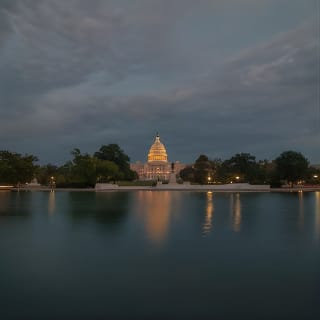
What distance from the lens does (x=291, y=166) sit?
68.8 metres

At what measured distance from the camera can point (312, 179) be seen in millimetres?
87438

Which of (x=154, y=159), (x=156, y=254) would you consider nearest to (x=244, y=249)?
(x=156, y=254)

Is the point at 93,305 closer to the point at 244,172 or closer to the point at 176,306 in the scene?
the point at 176,306

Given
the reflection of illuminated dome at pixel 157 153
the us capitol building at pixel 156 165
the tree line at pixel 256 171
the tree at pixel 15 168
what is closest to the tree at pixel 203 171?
the tree line at pixel 256 171

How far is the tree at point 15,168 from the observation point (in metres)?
65.0

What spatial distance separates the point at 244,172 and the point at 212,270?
224 feet

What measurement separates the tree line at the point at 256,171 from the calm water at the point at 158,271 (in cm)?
5316

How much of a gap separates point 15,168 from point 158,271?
59.8 meters

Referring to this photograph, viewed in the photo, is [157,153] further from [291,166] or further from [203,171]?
[291,166]

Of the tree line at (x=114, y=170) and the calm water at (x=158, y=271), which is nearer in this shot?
the calm water at (x=158, y=271)

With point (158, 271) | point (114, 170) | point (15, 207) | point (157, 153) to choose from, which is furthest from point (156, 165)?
point (158, 271)

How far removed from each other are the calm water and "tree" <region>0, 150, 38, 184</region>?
4961 centimetres

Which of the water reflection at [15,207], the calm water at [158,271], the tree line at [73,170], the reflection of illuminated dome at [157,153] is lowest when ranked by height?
the calm water at [158,271]

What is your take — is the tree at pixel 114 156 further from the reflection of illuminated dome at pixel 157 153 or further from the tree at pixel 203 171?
the reflection of illuminated dome at pixel 157 153
